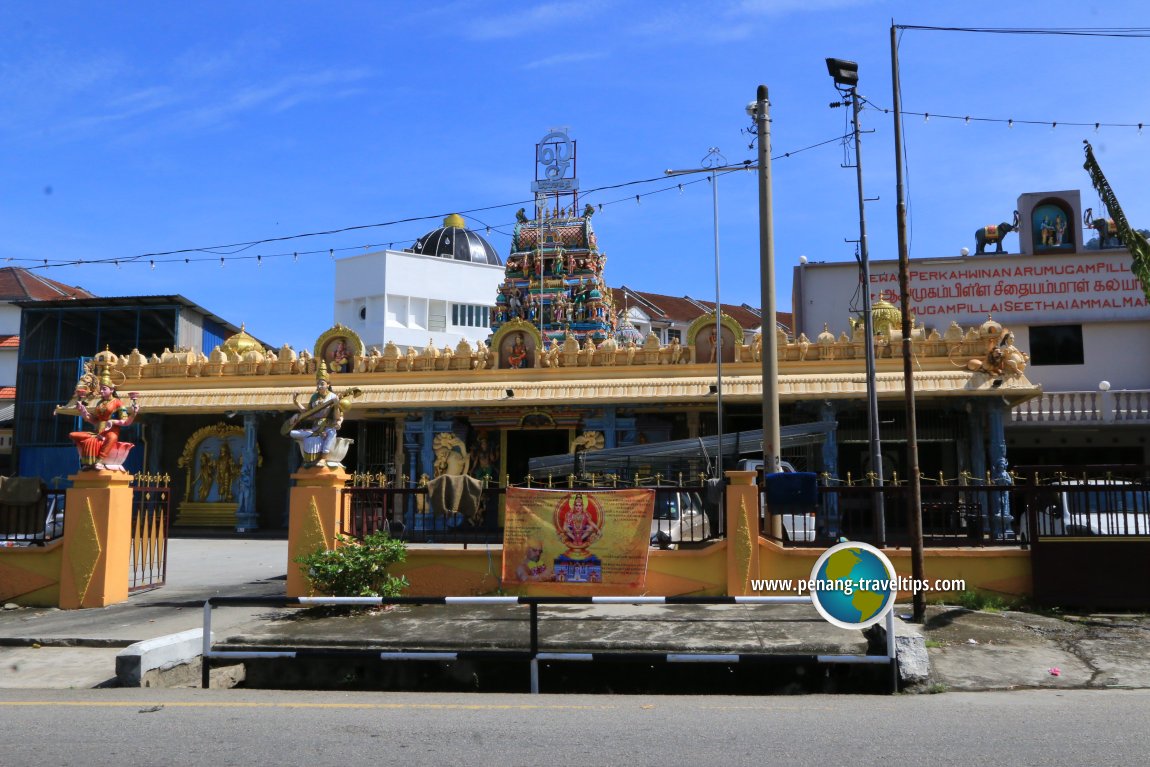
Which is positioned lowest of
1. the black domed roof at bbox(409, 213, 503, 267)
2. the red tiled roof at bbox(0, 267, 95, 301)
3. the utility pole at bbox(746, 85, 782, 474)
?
the utility pole at bbox(746, 85, 782, 474)

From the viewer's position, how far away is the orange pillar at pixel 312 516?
12312 mm

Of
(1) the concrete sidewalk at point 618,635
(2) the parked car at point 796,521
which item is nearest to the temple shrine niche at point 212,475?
(1) the concrete sidewalk at point 618,635

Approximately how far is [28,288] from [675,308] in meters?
33.5

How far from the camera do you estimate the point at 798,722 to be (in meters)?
6.88

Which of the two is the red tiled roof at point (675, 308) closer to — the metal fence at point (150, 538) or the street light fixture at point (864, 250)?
the street light fixture at point (864, 250)

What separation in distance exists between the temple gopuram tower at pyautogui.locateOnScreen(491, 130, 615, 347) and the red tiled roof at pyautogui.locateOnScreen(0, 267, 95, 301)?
22452mm

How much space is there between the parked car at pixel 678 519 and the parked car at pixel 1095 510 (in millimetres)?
3963

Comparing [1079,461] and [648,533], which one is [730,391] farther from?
[1079,461]

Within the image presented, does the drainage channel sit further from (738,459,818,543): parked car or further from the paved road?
(738,459,818,543): parked car

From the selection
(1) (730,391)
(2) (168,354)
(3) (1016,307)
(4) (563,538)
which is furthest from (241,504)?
(3) (1016,307)

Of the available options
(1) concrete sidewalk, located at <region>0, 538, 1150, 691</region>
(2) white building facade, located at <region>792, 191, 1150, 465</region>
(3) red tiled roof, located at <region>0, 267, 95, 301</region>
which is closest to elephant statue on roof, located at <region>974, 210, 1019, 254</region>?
(2) white building facade, located at <region>792, 191, 1150, 465</region>

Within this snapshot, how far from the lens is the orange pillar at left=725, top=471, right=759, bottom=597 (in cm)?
1201

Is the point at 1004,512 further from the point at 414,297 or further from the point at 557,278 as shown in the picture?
the point at 414,297

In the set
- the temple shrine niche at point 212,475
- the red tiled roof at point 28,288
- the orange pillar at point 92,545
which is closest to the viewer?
the orange pillar at point 92,545
